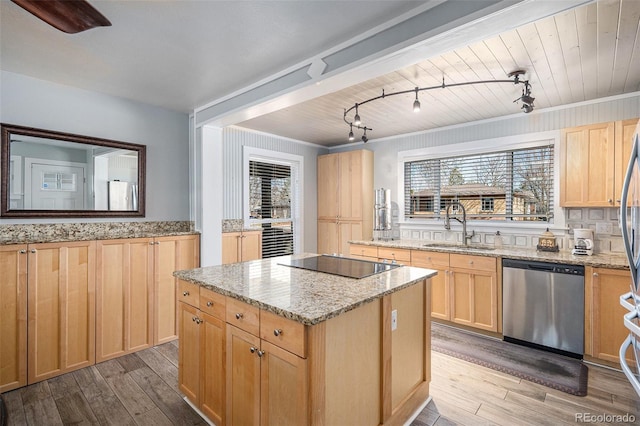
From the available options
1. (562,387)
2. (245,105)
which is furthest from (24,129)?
(562,387)

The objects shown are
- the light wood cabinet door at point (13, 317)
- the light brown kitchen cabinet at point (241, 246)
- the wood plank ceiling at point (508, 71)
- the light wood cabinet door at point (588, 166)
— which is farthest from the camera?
the light brown kitchen cabinet at point (241, 246)

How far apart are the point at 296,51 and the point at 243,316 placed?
1828mm

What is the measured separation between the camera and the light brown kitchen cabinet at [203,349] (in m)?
1.84

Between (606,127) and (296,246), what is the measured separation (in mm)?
4048

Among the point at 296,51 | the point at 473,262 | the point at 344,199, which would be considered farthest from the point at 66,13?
the point at 344,199

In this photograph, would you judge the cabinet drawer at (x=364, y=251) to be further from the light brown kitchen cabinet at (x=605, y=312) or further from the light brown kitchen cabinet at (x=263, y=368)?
the light brown kitchen cabinet at (x=263, y=368)

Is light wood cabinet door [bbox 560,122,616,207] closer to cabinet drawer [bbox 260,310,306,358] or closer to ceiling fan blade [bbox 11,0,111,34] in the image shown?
cabinet drawer [bbox 260,310,306,358]

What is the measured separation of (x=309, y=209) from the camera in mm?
5340

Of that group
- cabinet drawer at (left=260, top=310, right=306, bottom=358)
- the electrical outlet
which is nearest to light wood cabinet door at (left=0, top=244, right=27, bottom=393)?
cabinet drawer at (left=260, top=310, right=306, bottom=358)

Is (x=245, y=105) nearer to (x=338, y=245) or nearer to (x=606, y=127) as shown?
(x=338, y=245)

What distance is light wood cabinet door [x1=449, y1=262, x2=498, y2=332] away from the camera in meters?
3.27

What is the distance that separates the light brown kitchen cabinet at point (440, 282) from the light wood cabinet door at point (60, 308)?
3.41 meters

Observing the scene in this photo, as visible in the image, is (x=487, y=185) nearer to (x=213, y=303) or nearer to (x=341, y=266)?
(x=341, y=266)
